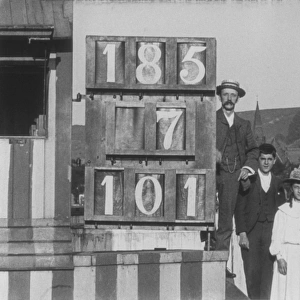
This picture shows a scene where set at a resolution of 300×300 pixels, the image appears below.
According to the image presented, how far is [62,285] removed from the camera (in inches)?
358

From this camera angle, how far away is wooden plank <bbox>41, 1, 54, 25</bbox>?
9242mm

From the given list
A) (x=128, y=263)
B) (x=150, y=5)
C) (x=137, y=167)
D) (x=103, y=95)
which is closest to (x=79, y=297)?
(x=128, y=263)

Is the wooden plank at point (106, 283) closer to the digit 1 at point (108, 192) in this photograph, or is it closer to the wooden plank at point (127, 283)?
the wooden plank at point (127, 283)

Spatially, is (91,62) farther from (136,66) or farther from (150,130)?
(150,130)

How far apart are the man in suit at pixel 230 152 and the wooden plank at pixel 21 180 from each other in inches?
81.8

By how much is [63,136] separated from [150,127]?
801mm

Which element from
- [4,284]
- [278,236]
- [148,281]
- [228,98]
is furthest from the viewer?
[278,236]

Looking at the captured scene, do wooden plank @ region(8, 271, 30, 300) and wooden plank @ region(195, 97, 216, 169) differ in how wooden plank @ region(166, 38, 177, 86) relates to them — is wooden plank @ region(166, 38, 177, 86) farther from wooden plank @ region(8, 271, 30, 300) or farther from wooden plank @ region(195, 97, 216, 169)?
wooden plank @ region(8, 271, 30, 300)

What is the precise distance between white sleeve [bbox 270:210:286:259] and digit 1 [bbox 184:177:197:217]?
58.7 inches

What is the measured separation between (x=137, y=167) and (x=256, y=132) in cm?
1345

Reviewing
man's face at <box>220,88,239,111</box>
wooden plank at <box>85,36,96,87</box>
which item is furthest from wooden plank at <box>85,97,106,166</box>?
man's face at <box>220,88,239,111</box>

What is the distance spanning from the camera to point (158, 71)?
30.9ft

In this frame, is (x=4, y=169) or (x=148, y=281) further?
(x=148, y=281)

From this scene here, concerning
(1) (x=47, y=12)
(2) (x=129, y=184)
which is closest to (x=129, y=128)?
(2) (x=129, y=184)
